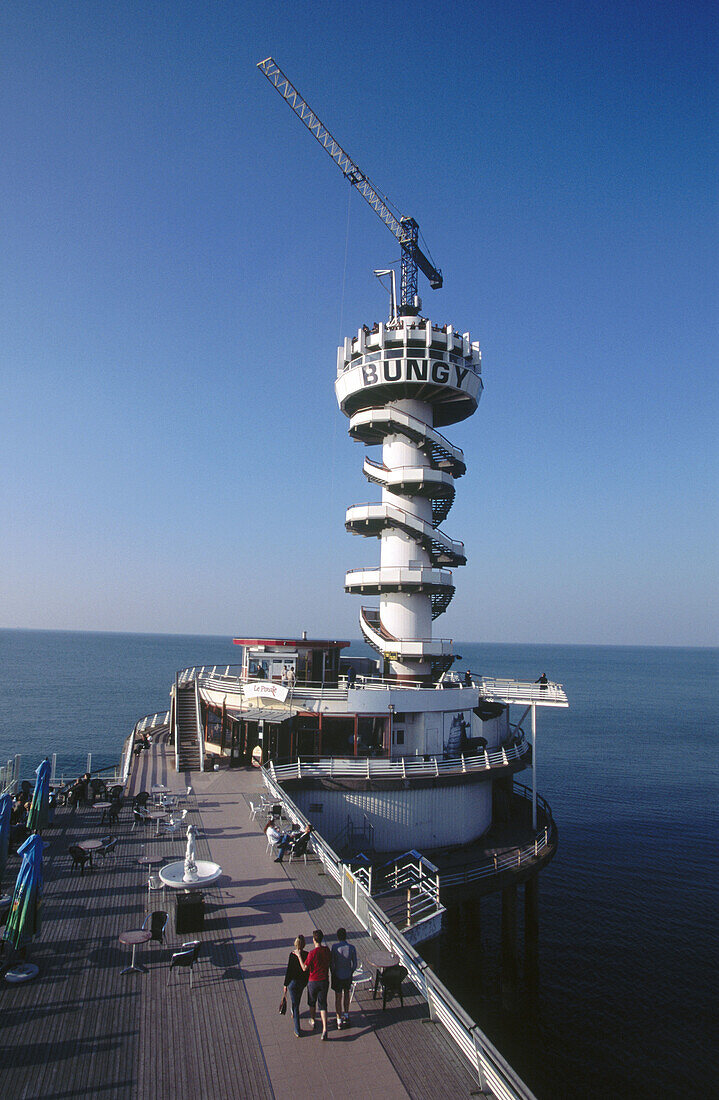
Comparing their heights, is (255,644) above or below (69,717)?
above

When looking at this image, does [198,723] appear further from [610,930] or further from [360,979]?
[610,930]

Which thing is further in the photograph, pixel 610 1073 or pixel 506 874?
pixel 506 874

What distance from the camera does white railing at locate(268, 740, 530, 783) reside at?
30531 mm

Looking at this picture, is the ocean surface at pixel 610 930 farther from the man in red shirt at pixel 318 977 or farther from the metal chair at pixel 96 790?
the metal chair at pixel 96 790

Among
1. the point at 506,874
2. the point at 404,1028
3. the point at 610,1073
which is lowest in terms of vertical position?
the point at 610,1073

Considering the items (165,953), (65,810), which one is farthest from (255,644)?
(165,953)

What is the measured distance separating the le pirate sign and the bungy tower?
966 cm

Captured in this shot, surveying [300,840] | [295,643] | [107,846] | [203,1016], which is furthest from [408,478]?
[203,1016]

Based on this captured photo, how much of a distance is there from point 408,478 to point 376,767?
1834cm

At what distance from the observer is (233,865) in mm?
19859

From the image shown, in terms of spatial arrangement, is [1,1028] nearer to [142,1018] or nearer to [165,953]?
[142,1018]

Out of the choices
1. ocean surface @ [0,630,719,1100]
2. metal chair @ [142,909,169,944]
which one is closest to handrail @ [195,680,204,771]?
ocean surface @ [0,630,719,1100]

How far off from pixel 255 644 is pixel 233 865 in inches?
756

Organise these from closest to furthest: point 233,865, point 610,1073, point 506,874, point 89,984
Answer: point 89,984 < point 233,865 < point 610,1073 < point 506,874
